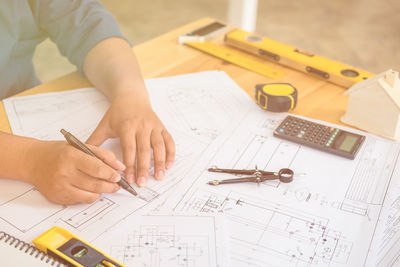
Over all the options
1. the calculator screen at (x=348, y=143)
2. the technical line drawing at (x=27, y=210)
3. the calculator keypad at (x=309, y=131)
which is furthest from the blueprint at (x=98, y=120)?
the calculator screen at (x=348, y=143)

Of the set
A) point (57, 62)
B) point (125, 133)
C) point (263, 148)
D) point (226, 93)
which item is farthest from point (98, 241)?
point (57, 62)

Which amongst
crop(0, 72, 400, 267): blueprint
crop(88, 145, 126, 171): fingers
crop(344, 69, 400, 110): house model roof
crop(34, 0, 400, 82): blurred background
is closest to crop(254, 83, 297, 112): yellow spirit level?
crop(0, 72, 400, 267): blueprint

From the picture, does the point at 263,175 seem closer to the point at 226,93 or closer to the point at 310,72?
the point at 226,93

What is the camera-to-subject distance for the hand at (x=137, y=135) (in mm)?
731

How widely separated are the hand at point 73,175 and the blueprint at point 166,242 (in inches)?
2.8

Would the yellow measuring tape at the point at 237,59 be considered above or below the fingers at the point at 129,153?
above

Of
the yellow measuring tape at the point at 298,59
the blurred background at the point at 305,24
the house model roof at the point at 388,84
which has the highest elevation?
the house model roof at the point at 388,84

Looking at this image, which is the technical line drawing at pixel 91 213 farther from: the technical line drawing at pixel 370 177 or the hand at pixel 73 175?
the technical line drawing at pixel 370 177

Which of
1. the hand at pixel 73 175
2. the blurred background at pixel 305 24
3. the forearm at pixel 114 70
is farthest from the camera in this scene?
the blurred background at pixel 305 24

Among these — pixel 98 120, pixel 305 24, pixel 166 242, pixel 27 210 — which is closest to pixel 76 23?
pixel 98 120

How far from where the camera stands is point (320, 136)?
814 millimetres

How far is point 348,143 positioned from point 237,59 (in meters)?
0.38

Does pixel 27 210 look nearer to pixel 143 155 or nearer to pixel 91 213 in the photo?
pixel 91 213

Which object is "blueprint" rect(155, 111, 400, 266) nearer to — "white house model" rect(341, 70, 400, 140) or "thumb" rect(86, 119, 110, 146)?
"white house model" rect(341, 70, 400, 140)
